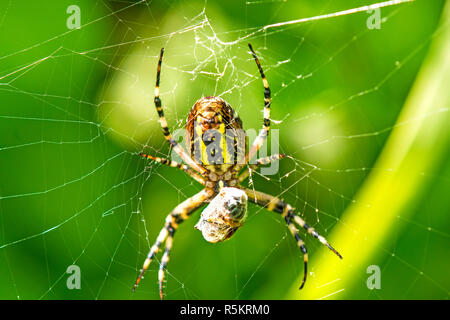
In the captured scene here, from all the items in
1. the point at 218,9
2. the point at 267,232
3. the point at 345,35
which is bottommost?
the point at 267,232

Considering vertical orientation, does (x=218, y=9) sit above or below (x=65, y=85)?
above

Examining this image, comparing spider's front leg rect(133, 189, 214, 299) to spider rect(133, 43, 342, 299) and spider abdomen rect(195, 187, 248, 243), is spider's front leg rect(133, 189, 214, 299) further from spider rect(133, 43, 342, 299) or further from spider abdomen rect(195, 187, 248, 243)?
spider abdomen rect(195, 187, 248, 243)

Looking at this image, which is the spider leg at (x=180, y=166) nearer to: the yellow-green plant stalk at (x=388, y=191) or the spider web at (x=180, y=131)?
the spider web at (x=180, y=131)

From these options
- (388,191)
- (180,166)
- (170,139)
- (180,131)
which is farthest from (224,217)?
(388,191)

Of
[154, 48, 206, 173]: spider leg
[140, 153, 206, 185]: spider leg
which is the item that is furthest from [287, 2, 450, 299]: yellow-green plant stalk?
[154, 48, 206, 173]: spider leg

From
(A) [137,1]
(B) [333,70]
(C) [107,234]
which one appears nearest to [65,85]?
(A) [137,1]

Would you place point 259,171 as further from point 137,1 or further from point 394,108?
point 137,1

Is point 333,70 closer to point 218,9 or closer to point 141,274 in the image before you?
point 218,9

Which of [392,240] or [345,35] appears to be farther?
[345,35]

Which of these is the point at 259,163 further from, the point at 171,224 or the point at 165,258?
the point at 165,258
